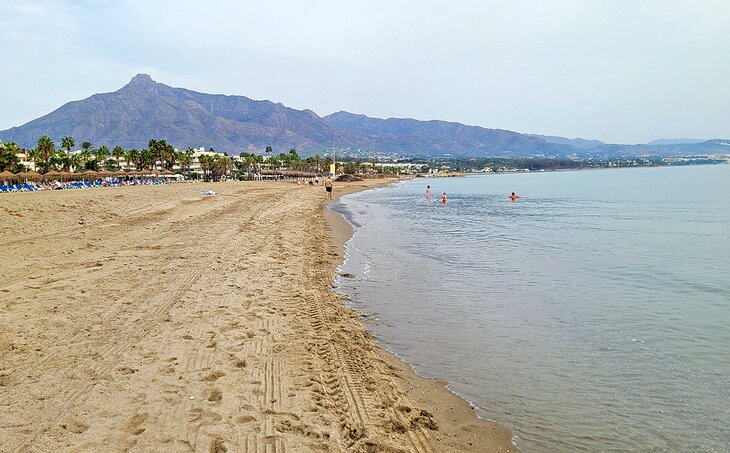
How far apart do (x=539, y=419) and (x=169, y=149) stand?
101061 millimetres

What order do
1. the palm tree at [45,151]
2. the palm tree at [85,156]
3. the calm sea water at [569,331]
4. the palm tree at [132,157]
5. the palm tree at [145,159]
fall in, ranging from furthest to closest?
the palm tree at [145,159] → the palm tree at [132,157] → the palm tree at [85,156] → the palm tree at [45,151] → the calm sea water at [569,331]

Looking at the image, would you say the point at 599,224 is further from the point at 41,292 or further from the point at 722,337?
the point at 41,292

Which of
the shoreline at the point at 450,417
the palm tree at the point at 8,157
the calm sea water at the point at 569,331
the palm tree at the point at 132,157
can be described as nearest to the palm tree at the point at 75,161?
the palm tree at the point at 132,157

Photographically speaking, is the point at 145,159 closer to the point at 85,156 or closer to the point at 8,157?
the point at 85,156

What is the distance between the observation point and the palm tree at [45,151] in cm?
6825

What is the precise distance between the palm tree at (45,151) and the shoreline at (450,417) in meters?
78.7

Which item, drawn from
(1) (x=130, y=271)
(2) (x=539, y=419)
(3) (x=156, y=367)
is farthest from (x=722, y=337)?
(1) (x=130, y=271)

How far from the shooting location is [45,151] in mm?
68875

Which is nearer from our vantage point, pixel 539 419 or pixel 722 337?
pixel 539 419

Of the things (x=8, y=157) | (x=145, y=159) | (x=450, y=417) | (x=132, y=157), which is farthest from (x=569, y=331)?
(x=145, y=159)

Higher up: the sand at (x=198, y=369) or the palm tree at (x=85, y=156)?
the palm tree at (x=85, y=156)

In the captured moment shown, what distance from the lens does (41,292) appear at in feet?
28.3

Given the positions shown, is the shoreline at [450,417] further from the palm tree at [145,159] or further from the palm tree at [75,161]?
the palm tree at [145,159]

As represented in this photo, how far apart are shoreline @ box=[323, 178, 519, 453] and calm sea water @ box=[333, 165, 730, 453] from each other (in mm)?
176
